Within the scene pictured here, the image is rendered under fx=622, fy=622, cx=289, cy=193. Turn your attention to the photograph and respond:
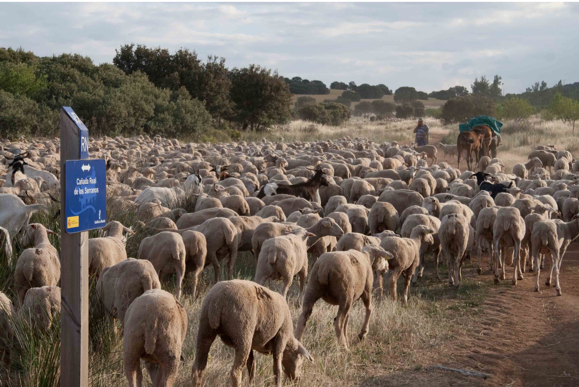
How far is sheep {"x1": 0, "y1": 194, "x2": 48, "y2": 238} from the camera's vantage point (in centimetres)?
959

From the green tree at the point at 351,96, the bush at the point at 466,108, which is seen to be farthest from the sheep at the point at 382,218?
the green tree at the point at 351,96

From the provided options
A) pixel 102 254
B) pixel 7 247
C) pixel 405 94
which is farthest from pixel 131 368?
pixel 405 94

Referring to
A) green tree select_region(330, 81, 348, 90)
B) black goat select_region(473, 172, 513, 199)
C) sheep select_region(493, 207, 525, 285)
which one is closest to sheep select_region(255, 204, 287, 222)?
sheep select_region(493, 207, 525, 285)

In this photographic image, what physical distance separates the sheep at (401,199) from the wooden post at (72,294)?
11.2 meters

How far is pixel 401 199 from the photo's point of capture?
50.2 feet

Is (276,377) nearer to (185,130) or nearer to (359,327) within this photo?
(359,327)

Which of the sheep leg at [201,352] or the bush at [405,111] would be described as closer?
the sheep leg at [201,352]

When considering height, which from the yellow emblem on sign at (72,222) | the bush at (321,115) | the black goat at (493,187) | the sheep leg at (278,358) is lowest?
the sheep leg at (278,358)

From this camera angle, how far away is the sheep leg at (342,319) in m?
7.86

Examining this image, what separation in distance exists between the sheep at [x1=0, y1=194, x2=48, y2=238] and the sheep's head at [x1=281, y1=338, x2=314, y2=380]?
519 centimetres

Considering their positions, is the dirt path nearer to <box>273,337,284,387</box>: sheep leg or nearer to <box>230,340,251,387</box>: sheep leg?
<box>273,337,284,387</box>: sheep leg

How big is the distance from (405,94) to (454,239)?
411 feet

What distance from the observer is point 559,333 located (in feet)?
30.5

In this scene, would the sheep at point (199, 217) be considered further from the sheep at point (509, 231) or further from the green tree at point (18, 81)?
the green tree at point (18, 81)
